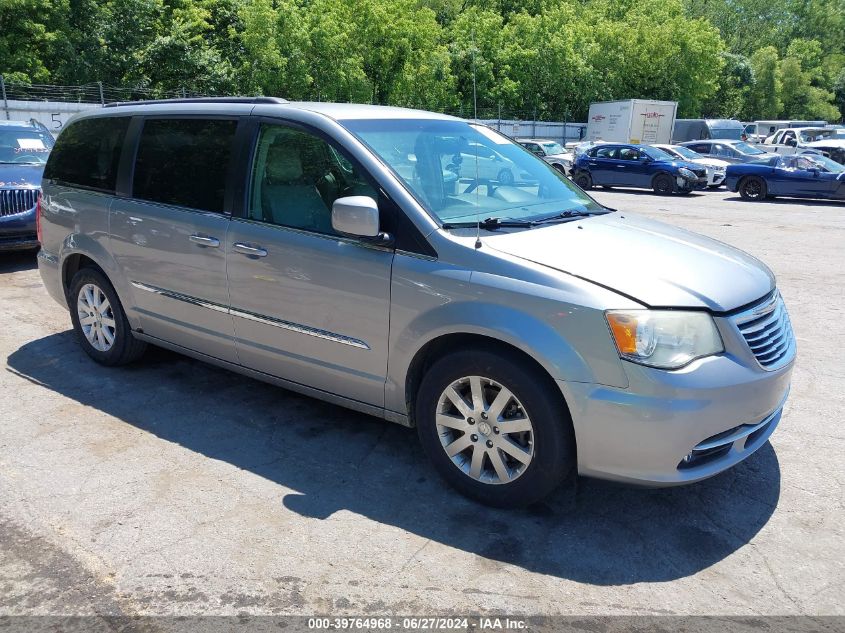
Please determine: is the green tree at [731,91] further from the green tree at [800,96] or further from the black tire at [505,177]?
the black tire at [505,177]

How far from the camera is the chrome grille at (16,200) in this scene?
8438 millimetres

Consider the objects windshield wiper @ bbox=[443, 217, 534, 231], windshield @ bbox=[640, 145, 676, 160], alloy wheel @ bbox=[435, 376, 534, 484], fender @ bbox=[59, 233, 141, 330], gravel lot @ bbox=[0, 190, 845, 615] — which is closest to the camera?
gravel lot @ bbox=[0, 190, 845, 615]

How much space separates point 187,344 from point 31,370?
59.5 inches

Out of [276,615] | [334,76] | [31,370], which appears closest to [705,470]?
[276,615]

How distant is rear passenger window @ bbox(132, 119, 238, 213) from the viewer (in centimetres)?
434

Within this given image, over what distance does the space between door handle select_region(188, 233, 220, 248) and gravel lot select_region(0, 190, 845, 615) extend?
110cm

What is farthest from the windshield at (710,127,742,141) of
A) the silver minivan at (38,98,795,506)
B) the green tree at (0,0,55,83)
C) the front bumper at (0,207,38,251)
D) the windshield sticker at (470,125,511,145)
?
the silver minivan at (38,98,795,506)

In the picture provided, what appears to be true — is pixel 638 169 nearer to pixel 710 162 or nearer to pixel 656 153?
pixel 656 153

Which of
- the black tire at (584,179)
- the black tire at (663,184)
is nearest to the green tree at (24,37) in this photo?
the black tire at (584,179)

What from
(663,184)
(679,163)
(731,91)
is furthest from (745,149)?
(731,91)

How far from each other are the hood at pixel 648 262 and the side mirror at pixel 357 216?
561 millimetres

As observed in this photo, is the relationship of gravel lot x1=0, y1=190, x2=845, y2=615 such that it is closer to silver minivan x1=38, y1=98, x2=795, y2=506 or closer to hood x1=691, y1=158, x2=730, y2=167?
silver minivan x1=38, y1=98, x2=795, y2=506

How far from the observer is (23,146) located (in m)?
9.98

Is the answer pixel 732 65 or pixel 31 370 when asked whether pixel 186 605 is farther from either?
pixel 732 65
